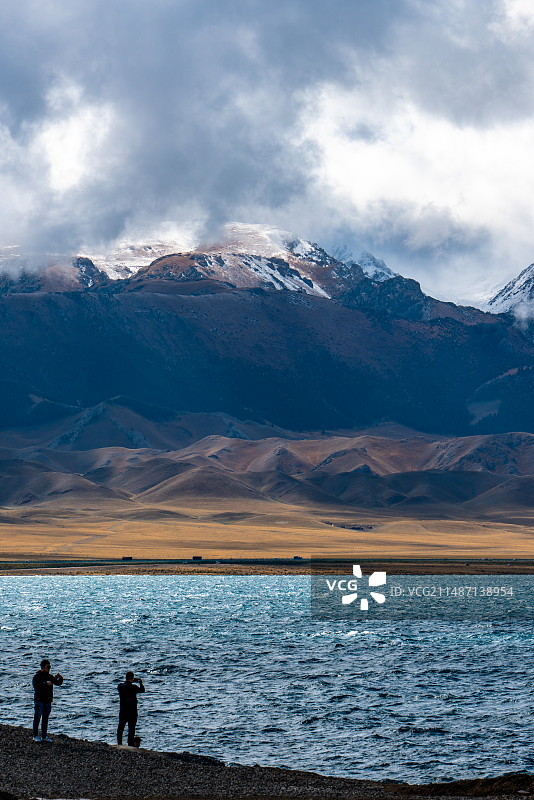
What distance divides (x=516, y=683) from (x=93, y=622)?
155 feet

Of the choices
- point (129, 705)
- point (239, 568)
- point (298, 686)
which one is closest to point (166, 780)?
point (129, 705)

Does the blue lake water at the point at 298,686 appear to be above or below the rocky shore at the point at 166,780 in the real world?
above

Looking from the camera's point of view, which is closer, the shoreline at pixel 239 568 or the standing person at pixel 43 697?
the standing person at pixel 43 697

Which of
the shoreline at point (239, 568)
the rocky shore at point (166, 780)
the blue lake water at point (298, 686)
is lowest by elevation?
the rocky shore at point (166, 780)

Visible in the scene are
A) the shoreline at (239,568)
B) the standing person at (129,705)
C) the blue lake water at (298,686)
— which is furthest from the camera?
the shoreline at (239,568)

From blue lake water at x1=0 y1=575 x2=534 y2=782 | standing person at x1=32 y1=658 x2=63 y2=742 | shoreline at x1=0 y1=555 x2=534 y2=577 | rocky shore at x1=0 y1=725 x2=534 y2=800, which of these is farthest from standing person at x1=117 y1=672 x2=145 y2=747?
shoreline at x1=0 y1=555 x2=534 y2=577

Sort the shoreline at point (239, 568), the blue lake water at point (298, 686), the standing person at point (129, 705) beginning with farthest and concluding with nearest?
the shoreline at point (239, 568) → the blue lake water at point (298, 686) → the standing person at point (129, 705)

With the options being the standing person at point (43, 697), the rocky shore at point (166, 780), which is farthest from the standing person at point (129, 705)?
the standing person at point (43, 697)

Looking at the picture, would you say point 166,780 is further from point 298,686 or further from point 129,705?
point 298,686

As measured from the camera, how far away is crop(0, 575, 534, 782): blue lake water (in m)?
44.9

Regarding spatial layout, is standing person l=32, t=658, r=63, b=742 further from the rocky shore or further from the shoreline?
the shoreline

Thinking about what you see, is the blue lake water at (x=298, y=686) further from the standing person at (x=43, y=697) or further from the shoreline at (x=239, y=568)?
the shoreline at (x=239, y=568)

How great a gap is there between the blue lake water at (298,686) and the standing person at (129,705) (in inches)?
90.7

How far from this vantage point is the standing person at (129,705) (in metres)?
41.6
